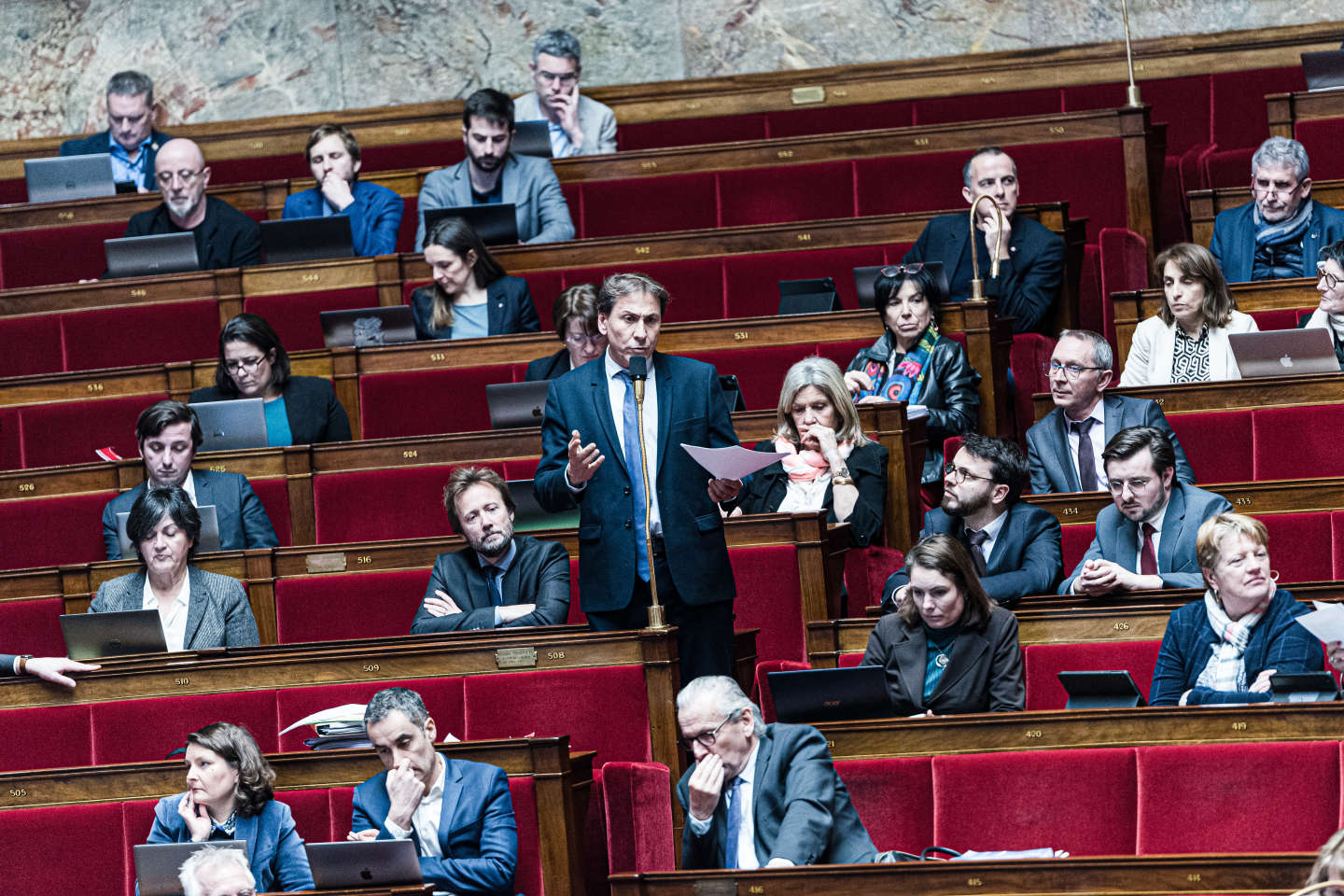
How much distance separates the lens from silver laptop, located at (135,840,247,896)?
1907 millimetres

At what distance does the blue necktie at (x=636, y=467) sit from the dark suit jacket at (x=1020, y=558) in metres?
0.31

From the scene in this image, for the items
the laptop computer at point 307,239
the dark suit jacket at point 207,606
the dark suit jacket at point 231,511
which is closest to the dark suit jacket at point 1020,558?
the dark suit jacket at point 207,606

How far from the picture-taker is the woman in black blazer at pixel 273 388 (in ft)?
9.52

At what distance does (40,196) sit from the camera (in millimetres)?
3770

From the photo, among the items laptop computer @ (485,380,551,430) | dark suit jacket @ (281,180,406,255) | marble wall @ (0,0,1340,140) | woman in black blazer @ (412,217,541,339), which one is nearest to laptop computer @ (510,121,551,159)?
dark suit jacket @ (281,180,406,255)

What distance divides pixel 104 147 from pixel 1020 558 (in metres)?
2.31

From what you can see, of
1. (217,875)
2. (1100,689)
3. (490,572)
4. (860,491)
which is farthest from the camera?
(860,491)

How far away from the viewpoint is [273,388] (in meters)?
2.96

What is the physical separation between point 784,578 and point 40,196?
1.98 metres

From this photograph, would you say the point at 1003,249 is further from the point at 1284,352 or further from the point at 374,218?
the point at 374,218

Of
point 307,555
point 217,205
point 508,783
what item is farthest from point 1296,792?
point 217,205

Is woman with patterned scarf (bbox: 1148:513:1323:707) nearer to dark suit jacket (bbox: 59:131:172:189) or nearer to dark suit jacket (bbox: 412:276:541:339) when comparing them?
dark suit jacket (bbox: 412:276:541:339)

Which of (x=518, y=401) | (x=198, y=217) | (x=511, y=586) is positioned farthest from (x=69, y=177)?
(x=511, y=586)

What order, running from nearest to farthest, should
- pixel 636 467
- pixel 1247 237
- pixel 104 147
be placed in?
1. pixel 636 467
2. pixel 1247 237
3. pixel 104 147
